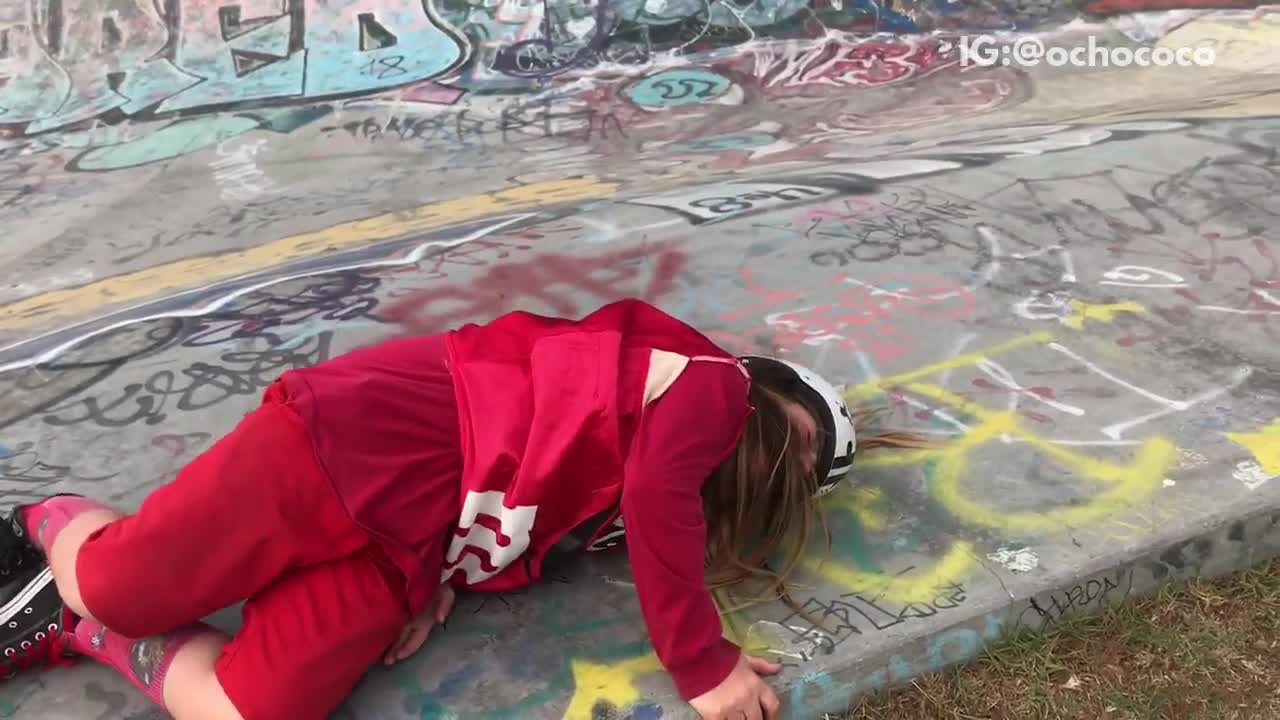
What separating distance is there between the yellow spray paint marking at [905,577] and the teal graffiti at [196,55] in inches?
284

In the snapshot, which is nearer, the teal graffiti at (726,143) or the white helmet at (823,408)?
the white helmet at (823,408)

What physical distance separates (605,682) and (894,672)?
0.64 m

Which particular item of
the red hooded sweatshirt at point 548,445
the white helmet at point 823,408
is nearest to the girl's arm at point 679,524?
the red hooded sweatshirt at point 548,445

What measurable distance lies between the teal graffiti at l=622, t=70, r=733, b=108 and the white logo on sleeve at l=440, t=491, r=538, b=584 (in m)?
6.62

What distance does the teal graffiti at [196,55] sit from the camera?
326 inches

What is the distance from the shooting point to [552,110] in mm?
8203

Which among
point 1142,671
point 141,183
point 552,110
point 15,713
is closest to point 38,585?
point 15,713

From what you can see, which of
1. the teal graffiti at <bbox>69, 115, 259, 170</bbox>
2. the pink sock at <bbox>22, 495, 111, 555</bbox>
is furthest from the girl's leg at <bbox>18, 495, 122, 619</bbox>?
the teal graffiti at <bbox>69, 115, 259, 170</bbox>

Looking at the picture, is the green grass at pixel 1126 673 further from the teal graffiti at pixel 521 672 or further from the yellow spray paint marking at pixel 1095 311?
the yellow spray paint marking at pixel 1095 311

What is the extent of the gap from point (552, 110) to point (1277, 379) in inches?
246

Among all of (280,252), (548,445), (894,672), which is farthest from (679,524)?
(280,252)

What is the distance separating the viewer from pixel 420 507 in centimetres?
204

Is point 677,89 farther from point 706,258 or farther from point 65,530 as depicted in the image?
point 65,530

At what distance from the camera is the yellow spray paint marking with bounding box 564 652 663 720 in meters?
2.03
